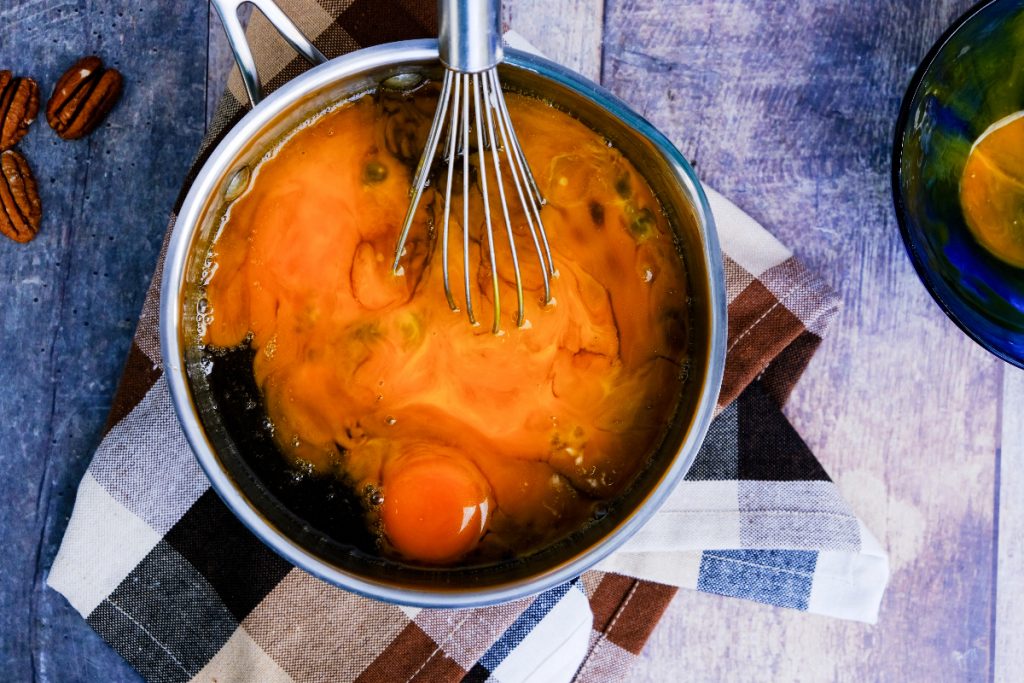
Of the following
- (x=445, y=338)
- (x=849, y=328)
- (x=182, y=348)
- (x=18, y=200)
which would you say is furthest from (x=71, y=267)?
(x=849, y=328)

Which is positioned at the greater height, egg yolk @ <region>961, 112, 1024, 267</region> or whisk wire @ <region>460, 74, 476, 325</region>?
whisk wire @ <region>460, 74, 476, 325</region>

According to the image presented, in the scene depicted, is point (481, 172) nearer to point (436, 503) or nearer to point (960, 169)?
point (436, 503)

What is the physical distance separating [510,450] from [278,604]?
237 mm

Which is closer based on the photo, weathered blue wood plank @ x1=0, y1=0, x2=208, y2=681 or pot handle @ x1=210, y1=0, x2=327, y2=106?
pot handle @ x1=210, y1=0, x2=327, y2=106

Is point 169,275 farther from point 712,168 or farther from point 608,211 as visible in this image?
point 712,168

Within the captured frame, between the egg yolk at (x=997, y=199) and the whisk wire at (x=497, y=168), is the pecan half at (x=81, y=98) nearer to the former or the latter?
the whisk wire at (x=497, y=168)

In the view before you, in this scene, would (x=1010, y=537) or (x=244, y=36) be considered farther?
(x=1010, y=537)

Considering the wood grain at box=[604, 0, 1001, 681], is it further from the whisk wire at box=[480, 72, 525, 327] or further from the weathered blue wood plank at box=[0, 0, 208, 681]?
the weathered blue wood plank at box=[0, 0, 208, 681]

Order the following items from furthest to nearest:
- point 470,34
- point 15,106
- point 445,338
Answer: point 15,106 → point 445,338 → point 470,34

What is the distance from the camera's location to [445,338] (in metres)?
0.60

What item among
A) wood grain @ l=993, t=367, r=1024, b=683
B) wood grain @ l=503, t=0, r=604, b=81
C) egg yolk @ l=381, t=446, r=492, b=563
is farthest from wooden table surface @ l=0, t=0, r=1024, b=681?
egg yolk @ l=381, t=446, r=492, b=563

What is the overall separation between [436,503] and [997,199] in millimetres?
474

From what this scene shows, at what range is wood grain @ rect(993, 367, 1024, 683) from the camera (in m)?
0.77

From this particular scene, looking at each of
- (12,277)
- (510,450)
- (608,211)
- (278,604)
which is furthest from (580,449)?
(12,277)
